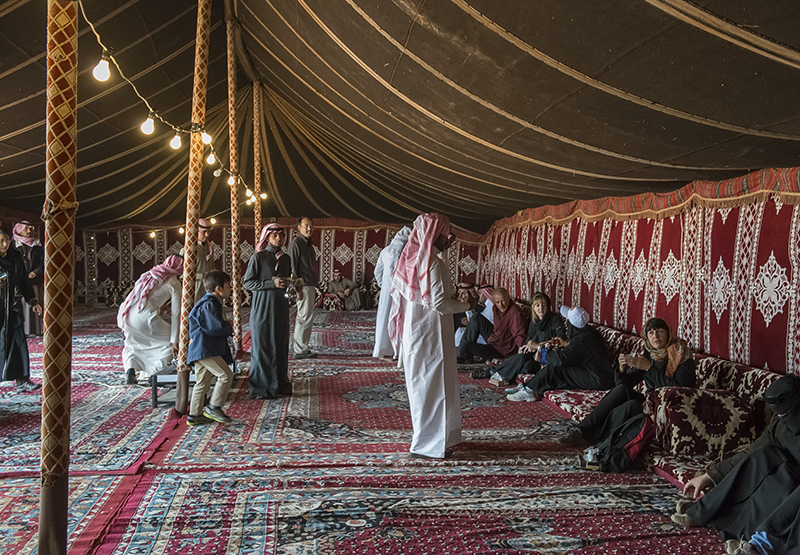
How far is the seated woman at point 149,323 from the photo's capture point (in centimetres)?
439

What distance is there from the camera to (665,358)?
135 inches

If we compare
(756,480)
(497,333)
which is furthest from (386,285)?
(756,480)

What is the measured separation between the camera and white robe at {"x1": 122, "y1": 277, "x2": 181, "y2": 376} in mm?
4387

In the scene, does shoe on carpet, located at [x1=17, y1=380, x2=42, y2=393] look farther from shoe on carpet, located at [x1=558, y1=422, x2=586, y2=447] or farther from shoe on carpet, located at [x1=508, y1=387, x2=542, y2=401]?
shoe on carpet, located at [x1=558, y1=422, x2=586, y2=447]

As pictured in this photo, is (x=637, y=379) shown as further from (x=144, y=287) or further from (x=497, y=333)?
(x=144, y=287)

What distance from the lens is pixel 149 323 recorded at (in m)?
4.40

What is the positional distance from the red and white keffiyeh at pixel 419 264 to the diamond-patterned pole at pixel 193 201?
57.7 inches

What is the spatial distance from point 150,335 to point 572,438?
308 cm

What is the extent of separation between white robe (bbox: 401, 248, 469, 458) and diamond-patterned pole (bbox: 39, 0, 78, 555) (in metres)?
1.61

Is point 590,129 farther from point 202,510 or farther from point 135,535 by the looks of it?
point 135,535

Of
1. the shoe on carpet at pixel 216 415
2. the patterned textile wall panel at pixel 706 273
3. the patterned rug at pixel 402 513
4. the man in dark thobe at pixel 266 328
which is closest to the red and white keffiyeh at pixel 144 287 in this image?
the man in dark thobe at pixel 266 328

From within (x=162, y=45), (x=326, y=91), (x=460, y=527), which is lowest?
(x=460, y=527)

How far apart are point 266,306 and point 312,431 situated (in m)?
1.12

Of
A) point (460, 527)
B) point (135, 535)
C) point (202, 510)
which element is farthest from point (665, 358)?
point (135, 535)
